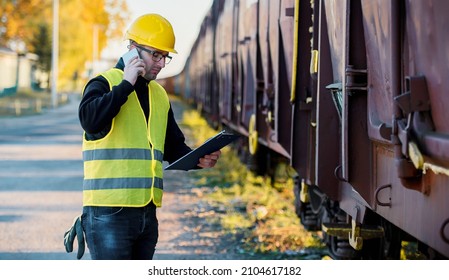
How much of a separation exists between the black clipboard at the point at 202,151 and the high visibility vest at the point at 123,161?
0.37 feet

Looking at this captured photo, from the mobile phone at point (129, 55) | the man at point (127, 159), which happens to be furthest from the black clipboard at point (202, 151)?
the mobile phone at point (129, 55)

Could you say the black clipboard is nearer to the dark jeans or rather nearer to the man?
the man

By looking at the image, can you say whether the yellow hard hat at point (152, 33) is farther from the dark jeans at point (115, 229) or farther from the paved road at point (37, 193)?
the paved road at point (37, 193)

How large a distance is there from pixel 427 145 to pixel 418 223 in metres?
0.54

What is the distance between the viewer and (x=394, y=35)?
3.52m

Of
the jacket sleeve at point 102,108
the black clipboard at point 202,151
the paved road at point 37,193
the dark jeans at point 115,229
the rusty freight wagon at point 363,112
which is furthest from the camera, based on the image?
the paved road at point 37,193

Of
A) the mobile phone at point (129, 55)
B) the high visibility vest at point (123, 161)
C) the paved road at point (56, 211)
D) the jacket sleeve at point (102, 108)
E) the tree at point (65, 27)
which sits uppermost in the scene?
the tree at point (65, 27)

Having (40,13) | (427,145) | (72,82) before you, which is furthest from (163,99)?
(72,82)

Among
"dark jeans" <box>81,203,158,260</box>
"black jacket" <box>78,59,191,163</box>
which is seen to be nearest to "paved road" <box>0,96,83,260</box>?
"dark jeans" <box>81,203,158,260</box>

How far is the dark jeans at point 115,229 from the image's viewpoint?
3.98 meters

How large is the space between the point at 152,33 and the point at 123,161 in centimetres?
61

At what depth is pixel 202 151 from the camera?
4.18 meters

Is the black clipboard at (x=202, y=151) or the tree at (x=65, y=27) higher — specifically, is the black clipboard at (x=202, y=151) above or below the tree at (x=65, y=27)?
below
